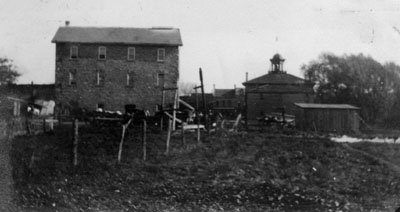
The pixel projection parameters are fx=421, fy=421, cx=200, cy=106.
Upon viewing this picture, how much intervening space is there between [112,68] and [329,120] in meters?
22.1

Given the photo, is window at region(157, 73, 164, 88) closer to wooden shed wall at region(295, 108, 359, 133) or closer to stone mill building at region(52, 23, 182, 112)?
stone mill building at region(52, 23, 182, 112)

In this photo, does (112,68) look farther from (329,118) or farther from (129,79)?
(329,118)

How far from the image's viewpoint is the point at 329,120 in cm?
3703

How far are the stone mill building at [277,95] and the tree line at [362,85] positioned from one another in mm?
3854

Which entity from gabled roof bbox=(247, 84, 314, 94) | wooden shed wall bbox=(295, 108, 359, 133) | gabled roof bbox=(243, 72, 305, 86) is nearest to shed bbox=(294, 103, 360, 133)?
wooden shed wall bbox=(295, 108, 359, 133)

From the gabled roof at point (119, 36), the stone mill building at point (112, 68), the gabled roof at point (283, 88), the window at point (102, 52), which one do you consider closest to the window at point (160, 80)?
the stone mill building at point (112, 68)

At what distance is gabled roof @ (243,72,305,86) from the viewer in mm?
59156

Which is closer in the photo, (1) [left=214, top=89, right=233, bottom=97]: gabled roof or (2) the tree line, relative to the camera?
(2) the tree line

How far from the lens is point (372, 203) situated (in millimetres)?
10281

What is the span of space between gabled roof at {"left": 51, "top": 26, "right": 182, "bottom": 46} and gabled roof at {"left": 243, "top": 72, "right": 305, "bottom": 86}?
20.8 meters

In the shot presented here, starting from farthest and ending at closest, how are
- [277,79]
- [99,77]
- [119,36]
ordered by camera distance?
[277,79] < [119,36] < [99,77]

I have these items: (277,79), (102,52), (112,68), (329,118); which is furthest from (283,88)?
(102,52)

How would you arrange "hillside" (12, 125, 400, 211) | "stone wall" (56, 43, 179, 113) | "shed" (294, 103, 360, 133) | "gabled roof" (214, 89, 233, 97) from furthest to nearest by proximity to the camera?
"gabled roof" (214, 89, 233, 97) → "stone wall" (56, 43, 179, 113) → "shed" (294, 103, 360, 133) → "hillside" (12, 125, 400, 211)

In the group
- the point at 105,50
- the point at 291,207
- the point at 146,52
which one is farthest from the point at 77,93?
the point at 291,207
